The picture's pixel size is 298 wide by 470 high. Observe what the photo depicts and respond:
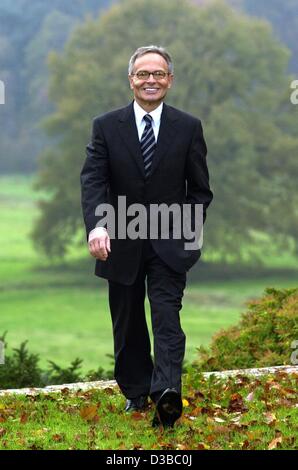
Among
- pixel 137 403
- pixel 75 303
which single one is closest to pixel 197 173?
pixel 137 403

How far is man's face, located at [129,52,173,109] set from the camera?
6234 mm

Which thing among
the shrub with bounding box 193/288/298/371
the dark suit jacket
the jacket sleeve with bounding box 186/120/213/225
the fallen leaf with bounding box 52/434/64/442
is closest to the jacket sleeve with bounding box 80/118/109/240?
the dark suit jacket

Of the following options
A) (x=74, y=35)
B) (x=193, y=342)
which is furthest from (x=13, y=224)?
(x=193, y=342)

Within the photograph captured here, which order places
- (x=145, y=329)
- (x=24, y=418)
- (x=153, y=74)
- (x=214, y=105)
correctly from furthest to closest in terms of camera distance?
(x=214, y=105) < (x=24, y=418) < (x=145, y=329) < (x=153, y=74)

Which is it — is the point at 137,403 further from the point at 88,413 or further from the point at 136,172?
the point at 136,172

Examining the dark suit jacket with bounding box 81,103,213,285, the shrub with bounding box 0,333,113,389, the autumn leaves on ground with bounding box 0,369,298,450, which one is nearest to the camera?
the autumn leaves on ground with bounding box 0,369,298,450

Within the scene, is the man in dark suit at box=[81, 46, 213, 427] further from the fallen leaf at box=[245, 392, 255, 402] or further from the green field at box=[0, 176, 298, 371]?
the green field at box=[0, 176, 298, 371]

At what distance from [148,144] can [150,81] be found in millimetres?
371

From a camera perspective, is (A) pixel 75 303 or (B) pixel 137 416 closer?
(B) pixel 137 416

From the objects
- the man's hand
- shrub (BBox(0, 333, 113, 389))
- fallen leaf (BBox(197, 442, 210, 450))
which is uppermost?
the man's hand

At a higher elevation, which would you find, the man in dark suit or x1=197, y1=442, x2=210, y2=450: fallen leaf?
the man in dark suit

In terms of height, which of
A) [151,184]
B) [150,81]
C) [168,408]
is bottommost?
[168,408]

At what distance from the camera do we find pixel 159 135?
637 cm

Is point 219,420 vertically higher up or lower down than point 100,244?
lower down
